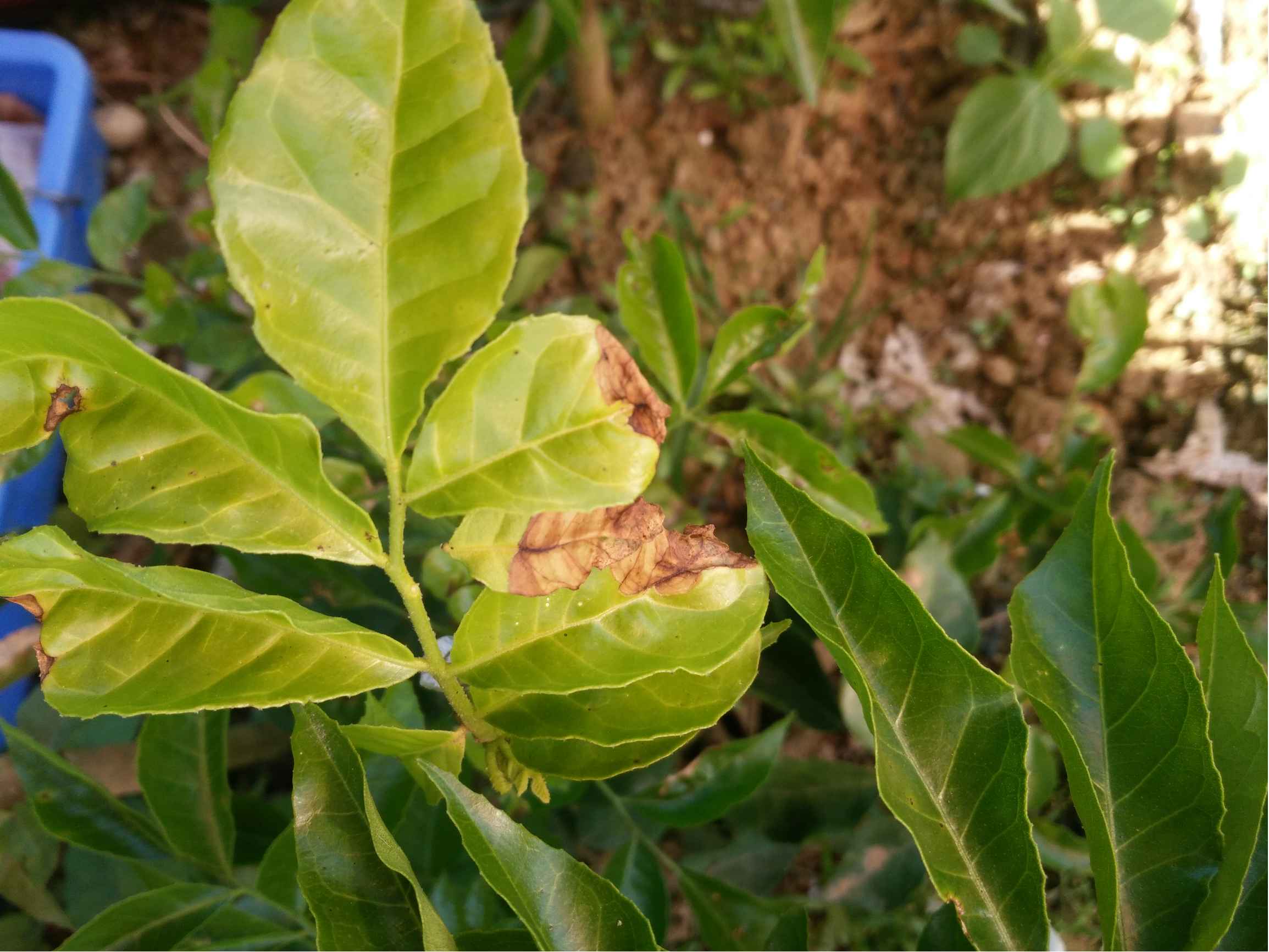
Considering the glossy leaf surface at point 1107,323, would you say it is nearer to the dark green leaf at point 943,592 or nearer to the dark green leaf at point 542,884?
the dark green leaf at point 943,592

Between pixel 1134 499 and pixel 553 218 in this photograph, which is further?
pixel 553 218

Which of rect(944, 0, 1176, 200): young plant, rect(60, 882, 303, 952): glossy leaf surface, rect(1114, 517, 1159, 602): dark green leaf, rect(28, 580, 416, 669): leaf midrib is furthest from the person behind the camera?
rect(944, 0, 1176, 200): young plant

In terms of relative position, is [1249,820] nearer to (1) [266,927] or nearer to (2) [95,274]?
(1) [266,927]

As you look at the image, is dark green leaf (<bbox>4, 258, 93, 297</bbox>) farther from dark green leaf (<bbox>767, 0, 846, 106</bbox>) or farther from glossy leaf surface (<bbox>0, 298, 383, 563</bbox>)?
dark green leaf (<bbox>767, 0, 846, 106</bbox>)

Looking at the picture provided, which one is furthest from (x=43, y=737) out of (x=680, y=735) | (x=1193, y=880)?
(x=1193, y=880)

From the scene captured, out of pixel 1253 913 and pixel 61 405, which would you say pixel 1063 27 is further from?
pixel 61 405

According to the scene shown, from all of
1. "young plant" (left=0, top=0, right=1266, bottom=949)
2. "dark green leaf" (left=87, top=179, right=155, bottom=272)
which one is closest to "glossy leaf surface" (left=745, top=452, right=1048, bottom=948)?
"young plant" (left=0, top=0, right=1266, bottom=949)

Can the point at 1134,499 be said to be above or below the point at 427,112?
below
